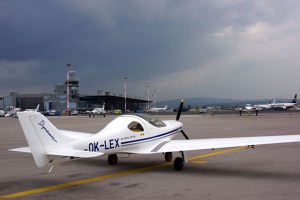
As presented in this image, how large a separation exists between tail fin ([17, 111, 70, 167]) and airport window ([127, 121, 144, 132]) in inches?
109

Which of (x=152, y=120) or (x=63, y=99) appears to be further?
(x=63, y=99)

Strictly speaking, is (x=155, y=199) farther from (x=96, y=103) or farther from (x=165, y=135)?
(x=96, y=103)

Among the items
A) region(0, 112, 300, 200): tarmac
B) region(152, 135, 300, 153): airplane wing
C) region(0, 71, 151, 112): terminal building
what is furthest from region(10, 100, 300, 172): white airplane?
region(0, 71, 151, 112): terminal building

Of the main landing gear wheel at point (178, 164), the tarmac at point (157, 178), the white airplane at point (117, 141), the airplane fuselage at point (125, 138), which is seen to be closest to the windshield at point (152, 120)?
the white airplane at point (117, 141)

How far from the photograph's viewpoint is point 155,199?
6.74 m

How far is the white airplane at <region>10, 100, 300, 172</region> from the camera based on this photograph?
25.2ft

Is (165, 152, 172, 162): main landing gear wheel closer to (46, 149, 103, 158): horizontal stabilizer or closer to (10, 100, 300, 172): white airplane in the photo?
(10, 100, 300, 172): white airplane

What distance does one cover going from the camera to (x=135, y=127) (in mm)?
10273

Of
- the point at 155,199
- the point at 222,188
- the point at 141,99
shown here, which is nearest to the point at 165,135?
the point at 222,188

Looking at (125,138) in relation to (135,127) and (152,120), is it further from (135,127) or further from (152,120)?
(152,120)

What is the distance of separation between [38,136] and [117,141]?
2.54 m

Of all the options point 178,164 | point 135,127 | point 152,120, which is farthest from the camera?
point 152,120

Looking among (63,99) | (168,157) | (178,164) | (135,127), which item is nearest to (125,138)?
(135,127)

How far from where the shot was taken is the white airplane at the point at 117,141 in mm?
7684
